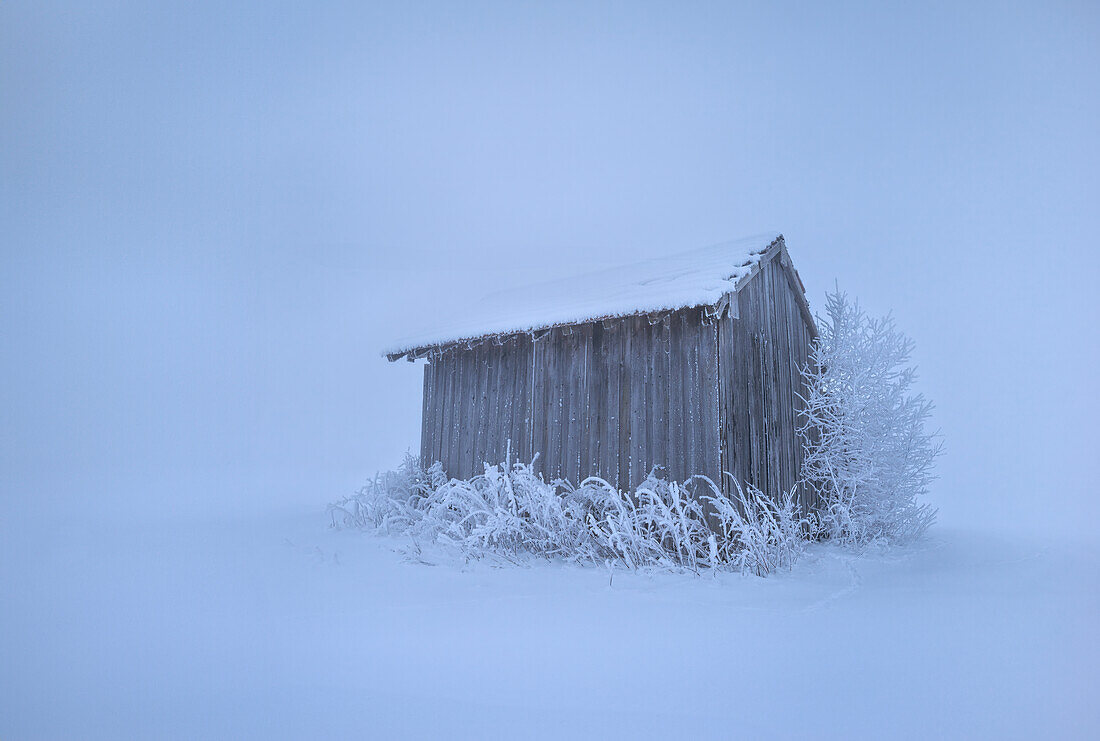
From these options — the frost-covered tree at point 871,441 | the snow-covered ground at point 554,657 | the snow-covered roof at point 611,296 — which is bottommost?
the snow-covered ground at point 554,657

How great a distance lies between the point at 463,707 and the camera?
10.1 feet

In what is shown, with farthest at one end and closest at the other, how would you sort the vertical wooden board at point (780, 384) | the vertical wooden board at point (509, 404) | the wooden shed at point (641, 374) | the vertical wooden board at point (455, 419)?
the vertical wooden board at point (455, 419) < the vertical wooden board at point (509, 404) < the vertical wooden board at point (780, 384) < the wooden shed at point (641, 374)

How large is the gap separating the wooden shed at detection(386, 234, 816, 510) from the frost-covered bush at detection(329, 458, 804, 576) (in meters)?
0.41

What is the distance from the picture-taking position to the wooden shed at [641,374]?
26.1ft

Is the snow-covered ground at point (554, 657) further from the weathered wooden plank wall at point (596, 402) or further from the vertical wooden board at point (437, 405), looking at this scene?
the vertical wooden board at point (437, 405)

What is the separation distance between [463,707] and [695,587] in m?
3.58

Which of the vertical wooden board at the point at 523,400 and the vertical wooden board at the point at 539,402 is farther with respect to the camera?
the vertical wooden board at the point at 523,400

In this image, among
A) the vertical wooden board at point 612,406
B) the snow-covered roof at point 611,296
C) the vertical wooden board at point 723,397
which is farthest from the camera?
the vertical wooden board at point 612,406

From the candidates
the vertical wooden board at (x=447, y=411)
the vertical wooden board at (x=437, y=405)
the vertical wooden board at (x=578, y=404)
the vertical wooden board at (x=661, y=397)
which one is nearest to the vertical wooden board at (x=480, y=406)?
the vertical wooden board at (x=447, y=411)

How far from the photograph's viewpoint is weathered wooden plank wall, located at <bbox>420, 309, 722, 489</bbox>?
8016 millimetres

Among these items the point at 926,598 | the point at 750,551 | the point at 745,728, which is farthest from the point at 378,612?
the point at 926,598

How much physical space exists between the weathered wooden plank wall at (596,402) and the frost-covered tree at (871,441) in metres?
3.02

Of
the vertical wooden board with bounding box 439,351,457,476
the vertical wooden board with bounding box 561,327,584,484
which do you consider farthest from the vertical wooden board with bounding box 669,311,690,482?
the vertical wooden board with bounding box 439,351,457,476

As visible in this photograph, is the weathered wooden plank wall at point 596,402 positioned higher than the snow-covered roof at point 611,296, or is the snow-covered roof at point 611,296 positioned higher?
the snow-covered roof at point 611,296
